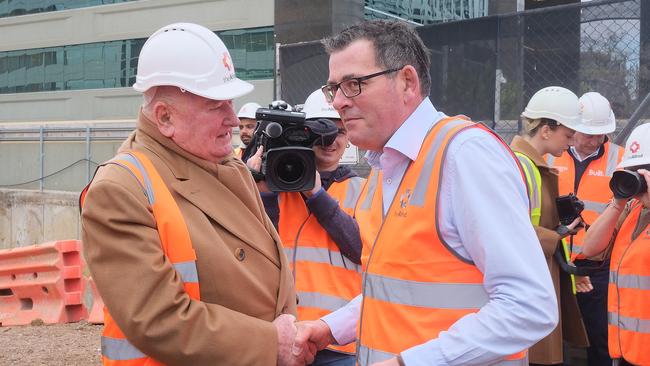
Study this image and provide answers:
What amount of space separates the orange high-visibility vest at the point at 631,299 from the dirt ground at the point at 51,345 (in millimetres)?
4660

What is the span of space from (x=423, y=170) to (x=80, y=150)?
55.2 feet

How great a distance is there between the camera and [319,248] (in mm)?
4070

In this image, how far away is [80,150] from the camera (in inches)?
711

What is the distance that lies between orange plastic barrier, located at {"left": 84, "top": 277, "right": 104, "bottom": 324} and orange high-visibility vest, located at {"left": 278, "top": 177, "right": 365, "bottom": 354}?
4.83m

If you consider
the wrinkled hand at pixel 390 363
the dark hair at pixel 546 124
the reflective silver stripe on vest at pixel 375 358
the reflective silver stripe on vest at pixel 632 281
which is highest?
the dark hair at pixel 546 124

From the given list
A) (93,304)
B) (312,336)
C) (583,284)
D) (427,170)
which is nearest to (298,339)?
(312,336)

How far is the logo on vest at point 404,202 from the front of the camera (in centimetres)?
231

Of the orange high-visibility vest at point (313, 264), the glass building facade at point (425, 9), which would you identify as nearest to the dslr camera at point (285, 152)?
the orange high-visibility vest at point (313, 264)

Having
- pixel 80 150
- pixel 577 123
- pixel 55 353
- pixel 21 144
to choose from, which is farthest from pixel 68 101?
pixel 577 123

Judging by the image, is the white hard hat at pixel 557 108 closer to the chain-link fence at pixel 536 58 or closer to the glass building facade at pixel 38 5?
the chain-link fence at pixel 536 58

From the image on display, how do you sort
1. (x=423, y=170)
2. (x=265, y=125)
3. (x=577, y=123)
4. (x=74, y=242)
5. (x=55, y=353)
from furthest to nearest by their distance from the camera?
(x=74, y=242)
(x=55, y=353)
(x=577, y=123)
(x=265, y=125)
(x=423, y=170)

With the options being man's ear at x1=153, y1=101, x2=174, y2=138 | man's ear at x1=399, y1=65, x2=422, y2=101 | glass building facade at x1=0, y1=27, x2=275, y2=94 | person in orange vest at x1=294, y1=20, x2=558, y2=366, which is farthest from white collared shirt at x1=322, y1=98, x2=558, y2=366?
glass building facade at x1=0, y1=27, x2=275, y2=94

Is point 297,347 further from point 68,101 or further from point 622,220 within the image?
point 68,101

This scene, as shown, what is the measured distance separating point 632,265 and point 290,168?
1983 mm
